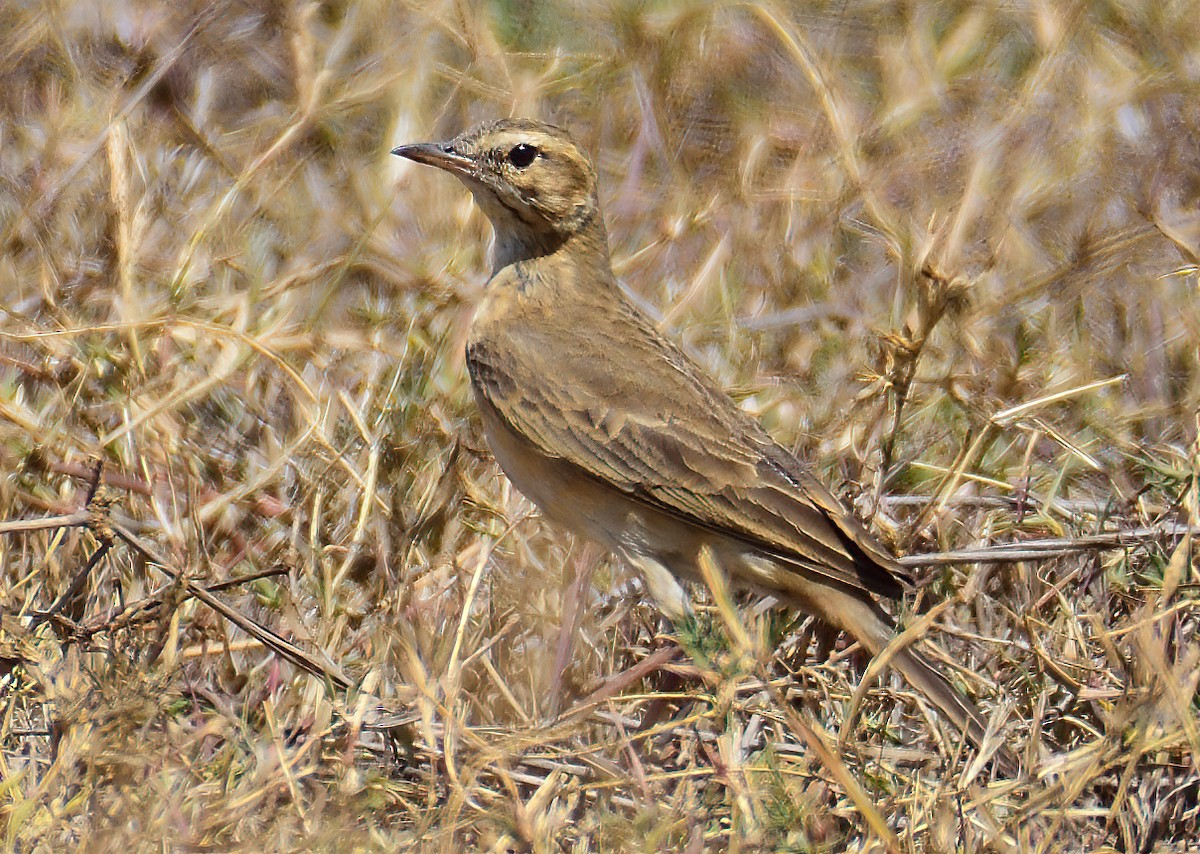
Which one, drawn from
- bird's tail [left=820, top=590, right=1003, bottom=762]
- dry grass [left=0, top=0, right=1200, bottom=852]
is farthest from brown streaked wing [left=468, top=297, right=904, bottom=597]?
dry grass [left=0, top=0, right=1200, bottom=852]

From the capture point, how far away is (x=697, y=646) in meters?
2.95

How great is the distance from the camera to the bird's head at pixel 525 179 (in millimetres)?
4723

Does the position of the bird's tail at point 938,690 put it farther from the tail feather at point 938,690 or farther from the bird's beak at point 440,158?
the bird's beak at point 440,158

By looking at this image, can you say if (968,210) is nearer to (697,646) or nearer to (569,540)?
(569,540)

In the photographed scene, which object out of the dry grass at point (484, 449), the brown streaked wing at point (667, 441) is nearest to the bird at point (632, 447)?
the brown streaked wing at point (667, 441)

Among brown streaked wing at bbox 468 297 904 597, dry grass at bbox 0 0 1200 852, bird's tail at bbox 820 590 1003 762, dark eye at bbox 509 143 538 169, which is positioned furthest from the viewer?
dark eye at bbox 509 143 538 169

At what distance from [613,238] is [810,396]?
1.33m

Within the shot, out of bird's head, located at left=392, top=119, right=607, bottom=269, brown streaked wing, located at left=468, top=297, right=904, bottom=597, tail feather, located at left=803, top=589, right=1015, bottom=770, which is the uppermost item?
bird's head, located at left=392, top=119, right=607, bottom=269

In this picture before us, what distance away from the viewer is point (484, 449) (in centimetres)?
488

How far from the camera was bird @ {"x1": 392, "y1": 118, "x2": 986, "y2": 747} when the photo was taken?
4.21 metres

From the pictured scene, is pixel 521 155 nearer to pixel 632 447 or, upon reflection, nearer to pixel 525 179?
pixel 525 179

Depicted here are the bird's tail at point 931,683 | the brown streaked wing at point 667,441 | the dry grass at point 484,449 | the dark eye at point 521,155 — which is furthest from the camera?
the dark eye at point 521,155

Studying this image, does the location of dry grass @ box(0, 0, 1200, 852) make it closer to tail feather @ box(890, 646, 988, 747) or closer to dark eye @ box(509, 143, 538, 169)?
tail feather @ box(890, 646, 988, 747)

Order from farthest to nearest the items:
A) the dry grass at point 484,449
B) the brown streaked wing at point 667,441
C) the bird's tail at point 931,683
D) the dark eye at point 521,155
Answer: the dark eye at point 521,155 → the brown streaked wing at point 667,441 → the bird's tail at point 931,683 → the dry grass at point 484,449
